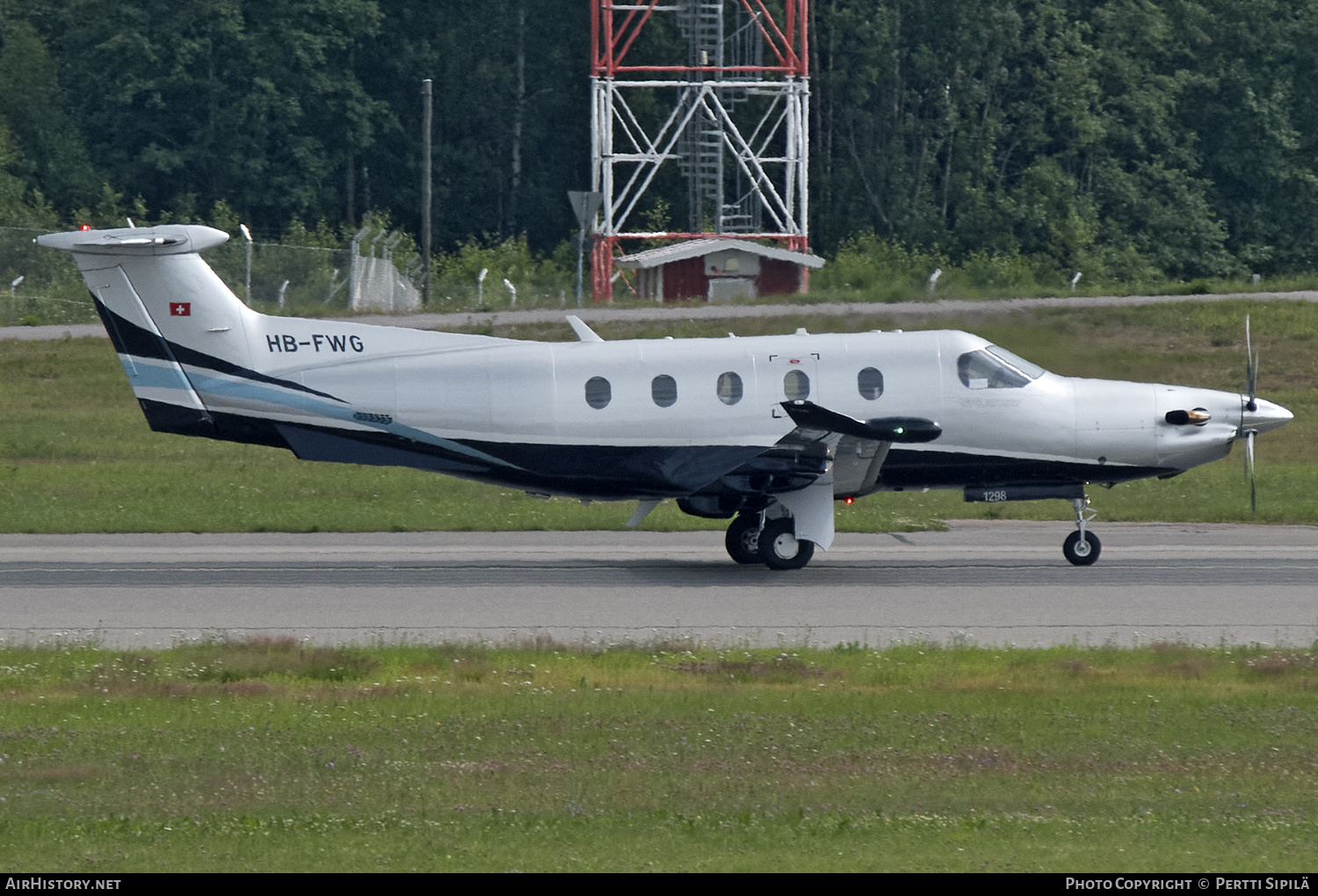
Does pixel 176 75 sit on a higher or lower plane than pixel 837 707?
higher

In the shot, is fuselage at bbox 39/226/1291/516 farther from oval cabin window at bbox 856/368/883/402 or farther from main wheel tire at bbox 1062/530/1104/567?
main wheel tire at bbox 1062/530/1104/567

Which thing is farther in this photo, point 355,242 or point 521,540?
point 355,242

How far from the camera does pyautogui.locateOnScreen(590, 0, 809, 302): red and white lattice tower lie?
5122 cm

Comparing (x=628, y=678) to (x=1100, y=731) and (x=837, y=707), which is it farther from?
(x=1100, y=731)

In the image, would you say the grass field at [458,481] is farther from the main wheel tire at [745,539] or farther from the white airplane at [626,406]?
the main wheel tire at [745,539]

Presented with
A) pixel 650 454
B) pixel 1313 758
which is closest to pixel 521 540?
pixel 650 454

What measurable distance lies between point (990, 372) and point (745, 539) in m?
3.56

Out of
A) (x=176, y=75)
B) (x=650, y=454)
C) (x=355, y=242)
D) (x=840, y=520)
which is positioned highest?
(x=176, y=75)

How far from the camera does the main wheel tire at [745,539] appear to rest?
65.8 ft

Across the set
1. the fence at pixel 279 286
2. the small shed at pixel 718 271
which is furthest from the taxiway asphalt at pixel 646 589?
the small shed at pixel 718 271

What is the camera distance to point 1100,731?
11.4 m

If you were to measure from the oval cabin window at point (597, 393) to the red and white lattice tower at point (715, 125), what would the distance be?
30215mm

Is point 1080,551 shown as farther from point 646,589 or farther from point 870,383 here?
point 646,589

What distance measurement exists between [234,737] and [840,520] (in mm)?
14614
